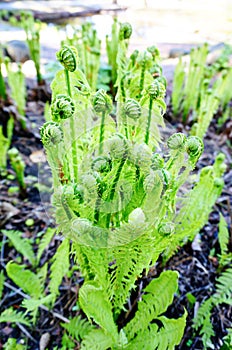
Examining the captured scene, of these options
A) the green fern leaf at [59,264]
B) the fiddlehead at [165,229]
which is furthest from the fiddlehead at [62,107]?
the green fern leaf at [59,264]

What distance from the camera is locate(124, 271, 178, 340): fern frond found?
3.25 feet

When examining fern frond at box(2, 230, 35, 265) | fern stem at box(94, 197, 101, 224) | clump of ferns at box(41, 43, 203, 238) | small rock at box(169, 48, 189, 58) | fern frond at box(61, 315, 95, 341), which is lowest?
fern frond at box(61, 315, 95, 341)

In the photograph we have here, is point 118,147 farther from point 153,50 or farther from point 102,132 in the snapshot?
point 153,50

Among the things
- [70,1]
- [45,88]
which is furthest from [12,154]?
[70,1]

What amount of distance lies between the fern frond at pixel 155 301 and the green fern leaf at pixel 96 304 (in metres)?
0.12

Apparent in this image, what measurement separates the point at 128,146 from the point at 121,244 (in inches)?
9.1

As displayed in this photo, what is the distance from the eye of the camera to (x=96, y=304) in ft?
3.01

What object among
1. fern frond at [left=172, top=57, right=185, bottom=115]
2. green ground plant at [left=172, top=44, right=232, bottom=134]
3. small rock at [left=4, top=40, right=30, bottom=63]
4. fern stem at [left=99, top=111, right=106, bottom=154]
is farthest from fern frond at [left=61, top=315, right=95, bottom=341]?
small rock at [left=4, top=40, right=30, bottom=63]

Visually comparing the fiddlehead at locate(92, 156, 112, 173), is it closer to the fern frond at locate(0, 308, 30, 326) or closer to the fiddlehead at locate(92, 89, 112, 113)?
the fiddlehead at locate(92, 89, 112, 113)

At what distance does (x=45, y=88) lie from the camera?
8.52 feet

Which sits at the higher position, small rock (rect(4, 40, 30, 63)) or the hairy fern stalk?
the hairy fern stalk

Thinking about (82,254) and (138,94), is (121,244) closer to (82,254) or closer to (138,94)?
(82,254)

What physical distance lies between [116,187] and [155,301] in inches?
15.3

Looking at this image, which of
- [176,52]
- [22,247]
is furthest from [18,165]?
[176,52]
